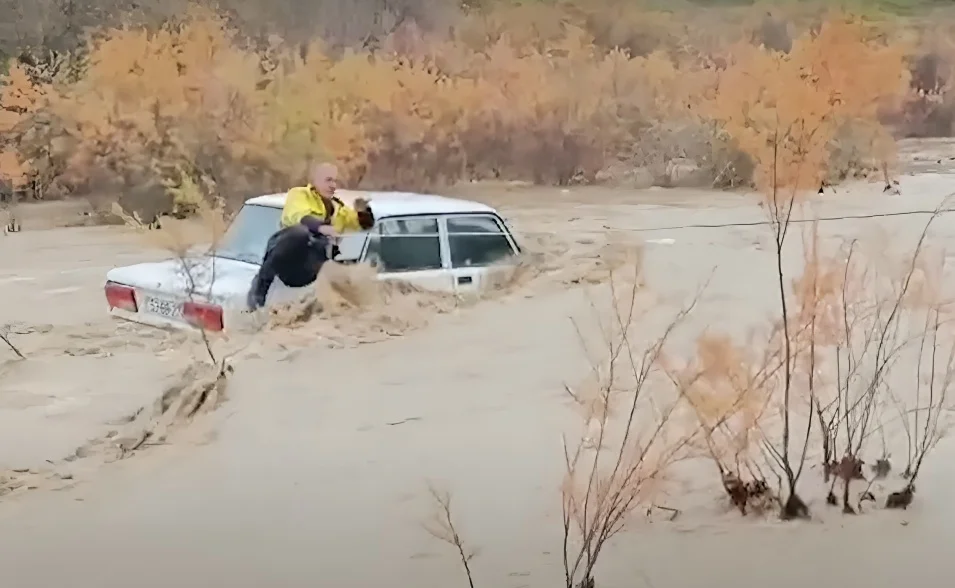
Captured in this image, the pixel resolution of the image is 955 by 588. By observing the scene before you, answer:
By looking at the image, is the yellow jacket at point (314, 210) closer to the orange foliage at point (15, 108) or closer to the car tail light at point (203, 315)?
the car tail light at point (203, 315)

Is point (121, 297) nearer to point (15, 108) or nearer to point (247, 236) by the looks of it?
point (247, 236)

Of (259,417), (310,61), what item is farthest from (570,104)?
(259,417)

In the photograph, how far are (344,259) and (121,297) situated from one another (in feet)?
1.27

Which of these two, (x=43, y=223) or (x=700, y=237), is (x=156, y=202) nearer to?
(x=43, y=223)

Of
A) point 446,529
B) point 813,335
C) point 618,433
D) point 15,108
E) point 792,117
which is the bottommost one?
point 446,529

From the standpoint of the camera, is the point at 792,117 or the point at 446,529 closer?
the point at 446,529

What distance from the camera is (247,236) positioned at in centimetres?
188

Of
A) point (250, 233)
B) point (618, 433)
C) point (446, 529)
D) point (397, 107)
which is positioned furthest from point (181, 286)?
point (618, 433)

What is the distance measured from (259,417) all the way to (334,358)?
0.53 ft

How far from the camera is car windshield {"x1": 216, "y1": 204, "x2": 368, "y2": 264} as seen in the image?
1.88m

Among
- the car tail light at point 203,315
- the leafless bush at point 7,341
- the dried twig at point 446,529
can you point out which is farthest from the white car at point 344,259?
the dried twig at point 446,529

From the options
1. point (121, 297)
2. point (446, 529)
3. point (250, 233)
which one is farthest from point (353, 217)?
point (446, 529)

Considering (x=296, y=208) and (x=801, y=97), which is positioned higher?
(x=801, y=97)

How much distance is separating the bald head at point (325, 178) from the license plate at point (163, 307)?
31 centimetres
